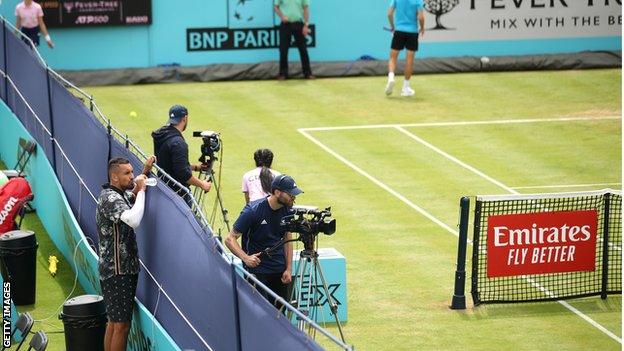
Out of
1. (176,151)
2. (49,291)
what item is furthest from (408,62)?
(176,151)

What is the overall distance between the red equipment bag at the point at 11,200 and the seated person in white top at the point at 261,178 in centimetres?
313

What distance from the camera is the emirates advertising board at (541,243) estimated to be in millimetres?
14758

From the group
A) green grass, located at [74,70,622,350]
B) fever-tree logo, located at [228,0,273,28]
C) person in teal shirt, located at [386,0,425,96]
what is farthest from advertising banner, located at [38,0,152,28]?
person in teal shirt, located at [386,0,425,96]

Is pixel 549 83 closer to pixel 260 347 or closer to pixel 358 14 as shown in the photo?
pixel 358 14

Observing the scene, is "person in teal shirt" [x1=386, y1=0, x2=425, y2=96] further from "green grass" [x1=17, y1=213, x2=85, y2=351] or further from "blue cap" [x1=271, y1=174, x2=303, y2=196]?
"blue cap" [x1=271, y1=174, x2=303, y2=196]

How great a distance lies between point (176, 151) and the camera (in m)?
14.2

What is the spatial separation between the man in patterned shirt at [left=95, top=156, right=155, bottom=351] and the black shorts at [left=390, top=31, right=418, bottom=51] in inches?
580

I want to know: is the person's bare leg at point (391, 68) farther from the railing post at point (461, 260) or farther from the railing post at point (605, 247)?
the railing post at point (461, 260)

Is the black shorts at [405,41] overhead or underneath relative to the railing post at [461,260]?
overhead

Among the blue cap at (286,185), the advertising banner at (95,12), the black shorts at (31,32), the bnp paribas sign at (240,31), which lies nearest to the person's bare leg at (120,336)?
the blue cap at (286,185)

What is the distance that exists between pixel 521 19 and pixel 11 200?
16479 millimetres

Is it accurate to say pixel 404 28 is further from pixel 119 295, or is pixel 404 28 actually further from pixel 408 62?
pixel 119 295

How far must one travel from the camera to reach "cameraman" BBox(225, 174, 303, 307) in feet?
39.5

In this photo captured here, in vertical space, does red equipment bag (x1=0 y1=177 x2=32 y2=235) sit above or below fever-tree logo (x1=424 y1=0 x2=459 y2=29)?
below
